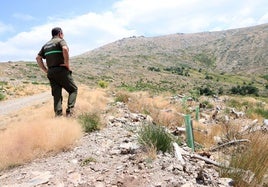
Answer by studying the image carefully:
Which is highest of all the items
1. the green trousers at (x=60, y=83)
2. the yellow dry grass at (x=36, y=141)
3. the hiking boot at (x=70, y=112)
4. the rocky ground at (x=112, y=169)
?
the green trousers at (x=60, y=83)

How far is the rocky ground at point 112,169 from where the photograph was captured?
A: 16.0 ft

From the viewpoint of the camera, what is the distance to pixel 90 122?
7.67 meters

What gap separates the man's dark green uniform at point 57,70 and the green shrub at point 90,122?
854 millimetres

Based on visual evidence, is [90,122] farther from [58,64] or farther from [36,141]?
[58,64]

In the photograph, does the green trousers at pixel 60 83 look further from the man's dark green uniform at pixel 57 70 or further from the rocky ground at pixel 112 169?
the rocky ground at pixel 112 169

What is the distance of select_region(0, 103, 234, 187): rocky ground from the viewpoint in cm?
489

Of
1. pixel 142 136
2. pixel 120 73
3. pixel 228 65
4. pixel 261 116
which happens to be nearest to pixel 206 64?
pixel 228 65

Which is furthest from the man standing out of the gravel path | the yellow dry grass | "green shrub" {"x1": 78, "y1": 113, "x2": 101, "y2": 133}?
the gravel path

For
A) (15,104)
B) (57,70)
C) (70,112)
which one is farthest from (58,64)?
(15,104)

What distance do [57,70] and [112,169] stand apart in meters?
3.69

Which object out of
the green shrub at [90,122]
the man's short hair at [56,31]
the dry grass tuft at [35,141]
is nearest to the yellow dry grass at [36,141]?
the dry grass tuft at [35,141]

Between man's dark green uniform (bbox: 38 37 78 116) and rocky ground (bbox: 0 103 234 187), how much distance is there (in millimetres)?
2247

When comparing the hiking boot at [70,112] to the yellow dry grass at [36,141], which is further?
the hiking boot at [70,112]

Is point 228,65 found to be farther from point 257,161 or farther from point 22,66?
point 257,161
